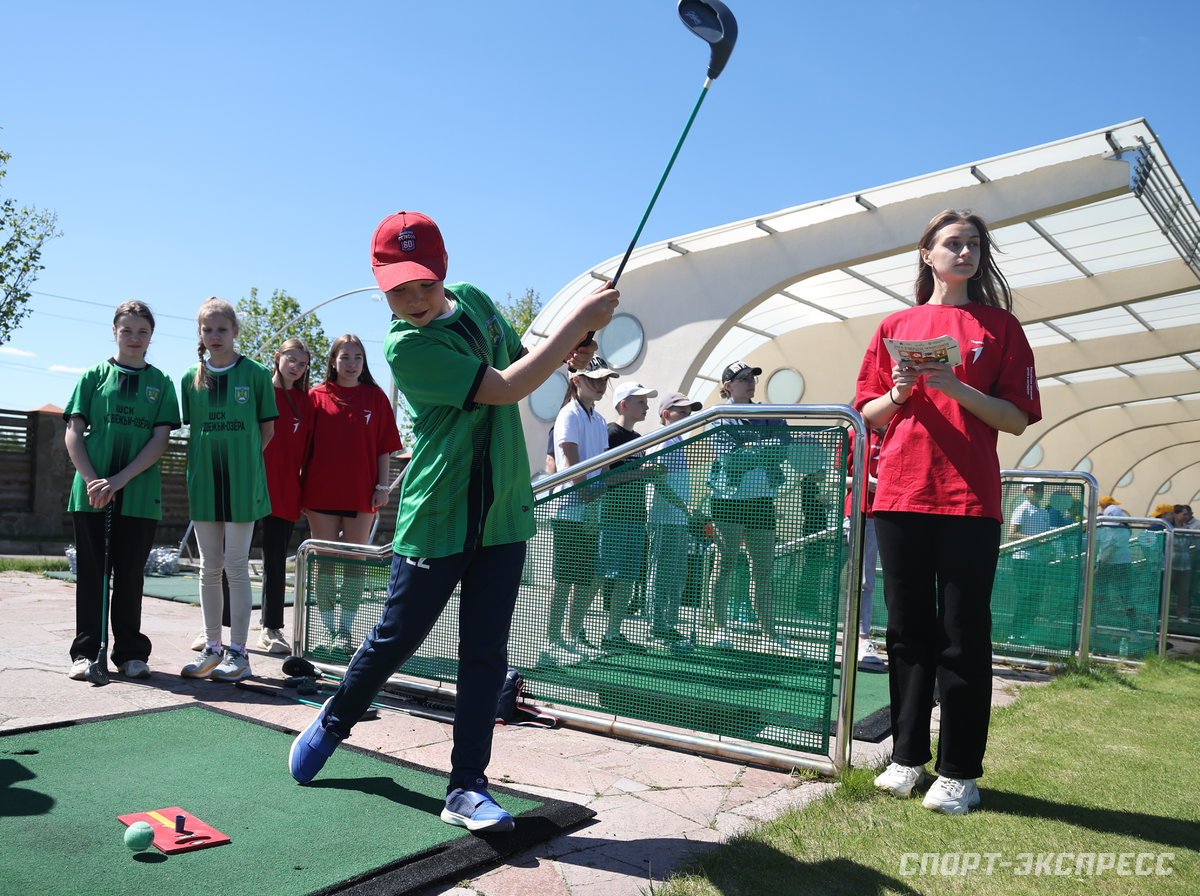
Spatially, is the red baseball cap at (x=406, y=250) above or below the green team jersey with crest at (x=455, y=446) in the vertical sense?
above

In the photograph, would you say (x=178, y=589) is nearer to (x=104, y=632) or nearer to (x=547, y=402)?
(x=104, y=632)

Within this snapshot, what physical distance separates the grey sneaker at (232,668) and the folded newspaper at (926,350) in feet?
12.2

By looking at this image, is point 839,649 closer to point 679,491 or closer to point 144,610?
point 679,491

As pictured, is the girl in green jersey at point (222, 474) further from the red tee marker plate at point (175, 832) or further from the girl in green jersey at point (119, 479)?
the red tee marker plate at point (175, 832)

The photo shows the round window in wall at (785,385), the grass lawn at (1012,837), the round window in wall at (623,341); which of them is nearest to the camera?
the grass lawn at (1012,837)

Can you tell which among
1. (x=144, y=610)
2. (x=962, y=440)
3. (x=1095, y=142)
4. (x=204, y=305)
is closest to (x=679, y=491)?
(x=962, y=440)

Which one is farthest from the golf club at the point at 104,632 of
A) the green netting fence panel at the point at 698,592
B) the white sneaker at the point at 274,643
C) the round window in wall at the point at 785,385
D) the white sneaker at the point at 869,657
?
the round window in wall at the point at 785,385

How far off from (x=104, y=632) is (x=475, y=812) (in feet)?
10.1

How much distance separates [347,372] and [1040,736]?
4.61 meters

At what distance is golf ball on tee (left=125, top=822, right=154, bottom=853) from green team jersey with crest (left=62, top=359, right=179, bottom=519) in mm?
2666

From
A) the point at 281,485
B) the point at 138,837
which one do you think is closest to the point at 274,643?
the point at 281,485

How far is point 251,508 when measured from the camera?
4.90 meters

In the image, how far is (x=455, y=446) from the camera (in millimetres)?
2785

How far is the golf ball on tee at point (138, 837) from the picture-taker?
8.15 ft
